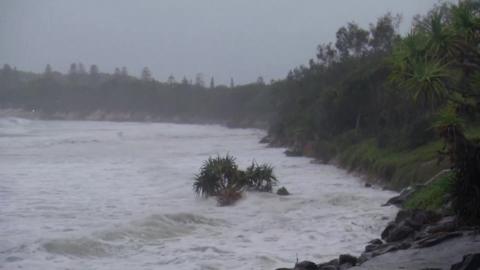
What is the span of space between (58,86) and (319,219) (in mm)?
144937

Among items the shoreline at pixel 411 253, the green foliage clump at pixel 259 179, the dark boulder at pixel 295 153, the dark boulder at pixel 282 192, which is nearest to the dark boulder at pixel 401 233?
the shoreline at pixel 411 253

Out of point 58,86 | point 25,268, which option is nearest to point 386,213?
point 25,268

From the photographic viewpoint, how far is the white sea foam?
1443 cm

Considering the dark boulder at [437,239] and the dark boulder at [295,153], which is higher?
the dark boulder at [295,153]

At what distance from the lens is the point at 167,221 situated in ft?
60.5

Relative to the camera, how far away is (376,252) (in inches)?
503

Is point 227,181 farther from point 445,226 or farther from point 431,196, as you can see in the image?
point 445,226

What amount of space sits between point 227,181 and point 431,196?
891cm

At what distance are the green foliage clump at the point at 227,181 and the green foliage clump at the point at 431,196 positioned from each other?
21.7 feet

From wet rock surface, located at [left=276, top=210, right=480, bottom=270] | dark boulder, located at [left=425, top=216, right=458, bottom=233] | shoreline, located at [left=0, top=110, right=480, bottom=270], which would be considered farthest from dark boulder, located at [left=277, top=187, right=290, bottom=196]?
shoreline, located at [left=0, top=110, right=480, bottom=270]

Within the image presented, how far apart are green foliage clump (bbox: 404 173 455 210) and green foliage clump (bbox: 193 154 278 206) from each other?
6599 millimetres

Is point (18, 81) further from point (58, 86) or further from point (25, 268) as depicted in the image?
point (25, 268)

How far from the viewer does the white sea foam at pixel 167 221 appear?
568 inches

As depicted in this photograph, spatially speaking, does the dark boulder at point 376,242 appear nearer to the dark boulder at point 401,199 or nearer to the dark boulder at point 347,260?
the dark boulder at point 347,260
